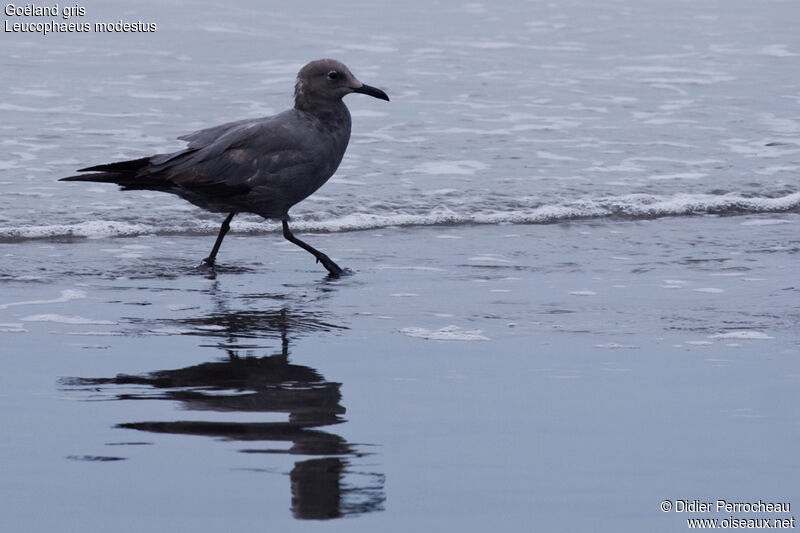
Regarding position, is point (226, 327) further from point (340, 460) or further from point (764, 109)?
point (764, 109)

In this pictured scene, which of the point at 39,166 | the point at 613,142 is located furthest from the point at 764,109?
the point at 39,166

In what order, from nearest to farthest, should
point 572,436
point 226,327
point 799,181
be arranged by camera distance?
point 572,436 → point 226,327 → point 799,181

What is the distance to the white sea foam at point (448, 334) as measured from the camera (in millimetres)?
6031

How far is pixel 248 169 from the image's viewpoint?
7.66 m

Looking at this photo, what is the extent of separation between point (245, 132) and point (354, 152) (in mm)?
3923

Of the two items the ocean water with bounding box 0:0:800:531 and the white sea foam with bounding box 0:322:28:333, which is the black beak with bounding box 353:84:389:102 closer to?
the ocean water with bounding box 0:0:800:531

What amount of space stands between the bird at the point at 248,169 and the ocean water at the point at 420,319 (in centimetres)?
39

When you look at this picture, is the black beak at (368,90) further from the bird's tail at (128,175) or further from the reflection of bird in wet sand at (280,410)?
the reflection of bird in wet sand at (280,410)

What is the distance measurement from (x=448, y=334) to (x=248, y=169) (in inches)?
81.6

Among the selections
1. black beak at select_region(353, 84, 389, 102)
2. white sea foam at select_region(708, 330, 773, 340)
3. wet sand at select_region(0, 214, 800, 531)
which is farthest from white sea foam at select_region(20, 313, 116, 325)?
white sea foam at select_region(708, 330, 773, 340)

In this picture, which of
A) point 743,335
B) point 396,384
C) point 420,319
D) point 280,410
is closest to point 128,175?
point 420,319

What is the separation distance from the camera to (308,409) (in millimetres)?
4883

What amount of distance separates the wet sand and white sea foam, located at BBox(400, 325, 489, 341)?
0.7 inches

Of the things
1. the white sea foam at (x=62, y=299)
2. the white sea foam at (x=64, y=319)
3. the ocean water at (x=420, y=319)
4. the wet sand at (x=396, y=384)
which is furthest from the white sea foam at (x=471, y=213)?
the white sea foam at (x=64, y=319)
